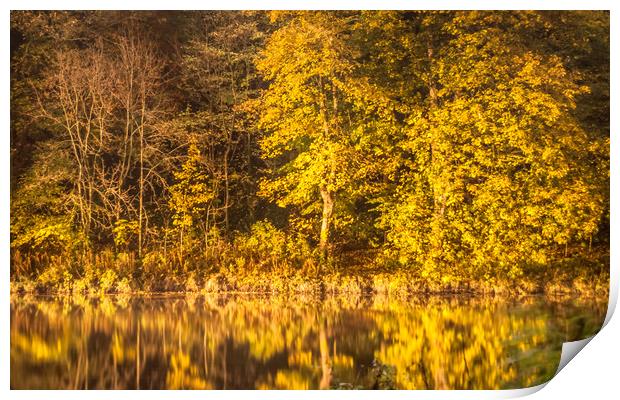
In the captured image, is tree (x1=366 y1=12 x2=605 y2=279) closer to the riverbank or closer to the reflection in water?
the riverbank

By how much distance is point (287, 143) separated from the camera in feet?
39.0

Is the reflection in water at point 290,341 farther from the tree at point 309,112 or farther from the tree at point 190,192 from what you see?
the tree at point 309,112

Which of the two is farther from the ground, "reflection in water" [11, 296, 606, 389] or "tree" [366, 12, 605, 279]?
"tree" [366, 12, 605, 279]

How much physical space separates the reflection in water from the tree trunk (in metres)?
0.65

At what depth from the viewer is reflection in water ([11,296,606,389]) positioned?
10180 mm

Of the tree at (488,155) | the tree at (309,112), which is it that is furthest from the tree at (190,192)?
the tree at (488,155)

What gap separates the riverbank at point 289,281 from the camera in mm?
11547

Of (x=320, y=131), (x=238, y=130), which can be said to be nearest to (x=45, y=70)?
(x=238, y=130)

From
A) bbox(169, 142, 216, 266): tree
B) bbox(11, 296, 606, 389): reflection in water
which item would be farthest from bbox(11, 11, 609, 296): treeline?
bbox(11, 296, 606, 389): reflection in water

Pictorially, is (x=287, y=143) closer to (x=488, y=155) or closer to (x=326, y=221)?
(x=326, y=221)

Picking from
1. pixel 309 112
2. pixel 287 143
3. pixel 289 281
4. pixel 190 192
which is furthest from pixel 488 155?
pixel 190 192

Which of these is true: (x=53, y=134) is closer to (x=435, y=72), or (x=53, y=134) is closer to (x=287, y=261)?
(x=287, y=261)

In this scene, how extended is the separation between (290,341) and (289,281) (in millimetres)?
1160

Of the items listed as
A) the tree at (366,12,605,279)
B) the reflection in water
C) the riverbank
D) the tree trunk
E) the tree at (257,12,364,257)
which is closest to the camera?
the reflection in water
